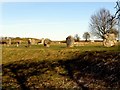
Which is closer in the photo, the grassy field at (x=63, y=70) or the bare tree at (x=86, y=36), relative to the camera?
the grassy field at (x=63, y=70)

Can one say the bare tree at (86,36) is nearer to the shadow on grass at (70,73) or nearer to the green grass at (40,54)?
the green grass at (40,54)

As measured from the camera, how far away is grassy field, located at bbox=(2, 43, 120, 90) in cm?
2650

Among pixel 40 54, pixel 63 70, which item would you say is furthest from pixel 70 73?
pixel 40 54

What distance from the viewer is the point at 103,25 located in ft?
246

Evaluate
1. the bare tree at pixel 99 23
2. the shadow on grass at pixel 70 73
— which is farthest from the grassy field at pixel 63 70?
the bare tree at pixel 99 23

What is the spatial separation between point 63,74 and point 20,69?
19.0 ft

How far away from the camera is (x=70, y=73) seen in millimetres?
29109

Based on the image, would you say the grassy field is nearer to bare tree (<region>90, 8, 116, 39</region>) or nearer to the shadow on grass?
the shadow on grass

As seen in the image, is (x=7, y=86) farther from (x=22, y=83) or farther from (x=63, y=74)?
(x=63, y=74)

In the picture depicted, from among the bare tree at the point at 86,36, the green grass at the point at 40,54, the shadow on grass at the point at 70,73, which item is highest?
the bare tree at the point at 86,36

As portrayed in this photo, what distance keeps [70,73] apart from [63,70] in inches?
43.9

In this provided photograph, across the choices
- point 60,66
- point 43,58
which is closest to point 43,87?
point 60,66

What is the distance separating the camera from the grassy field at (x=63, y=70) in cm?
2650

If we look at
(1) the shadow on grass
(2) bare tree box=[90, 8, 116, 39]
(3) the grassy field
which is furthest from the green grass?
(2) bare tree box=[90, 8, 116, 39]
